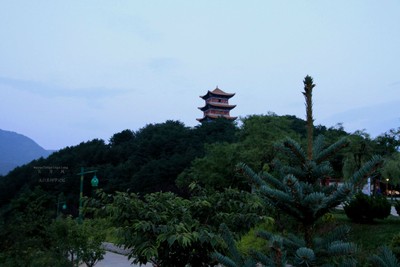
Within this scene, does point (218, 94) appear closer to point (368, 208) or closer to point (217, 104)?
point (217, 104)

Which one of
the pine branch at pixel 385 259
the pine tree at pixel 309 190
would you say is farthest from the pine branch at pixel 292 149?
the pine branch at pixel 385 259

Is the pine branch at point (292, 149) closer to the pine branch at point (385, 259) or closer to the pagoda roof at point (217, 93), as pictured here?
the pine branch at point (385, 259)

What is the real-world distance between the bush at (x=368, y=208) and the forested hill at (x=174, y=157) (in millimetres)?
8836

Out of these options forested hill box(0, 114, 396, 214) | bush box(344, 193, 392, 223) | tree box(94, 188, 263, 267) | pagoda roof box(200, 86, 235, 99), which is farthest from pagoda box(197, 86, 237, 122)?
tree box(94, 188, 263, 267)

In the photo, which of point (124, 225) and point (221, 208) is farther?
point (221, 208)

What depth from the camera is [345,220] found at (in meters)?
18.0

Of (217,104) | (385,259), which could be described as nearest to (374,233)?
(385,259)

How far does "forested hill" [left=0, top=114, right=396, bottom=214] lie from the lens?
27.2 meters

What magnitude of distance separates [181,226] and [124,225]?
4.11 feet

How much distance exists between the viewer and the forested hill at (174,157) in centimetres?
2720

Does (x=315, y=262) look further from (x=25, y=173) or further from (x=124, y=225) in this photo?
(x=25, y=173)

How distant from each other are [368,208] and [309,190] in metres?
15.3

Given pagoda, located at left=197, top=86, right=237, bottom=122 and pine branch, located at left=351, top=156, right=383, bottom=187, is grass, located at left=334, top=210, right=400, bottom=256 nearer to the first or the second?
pine branch, located at left=351, top=156, right=383, bottom=187

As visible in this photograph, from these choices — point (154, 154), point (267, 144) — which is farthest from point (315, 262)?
point (154, 154)
